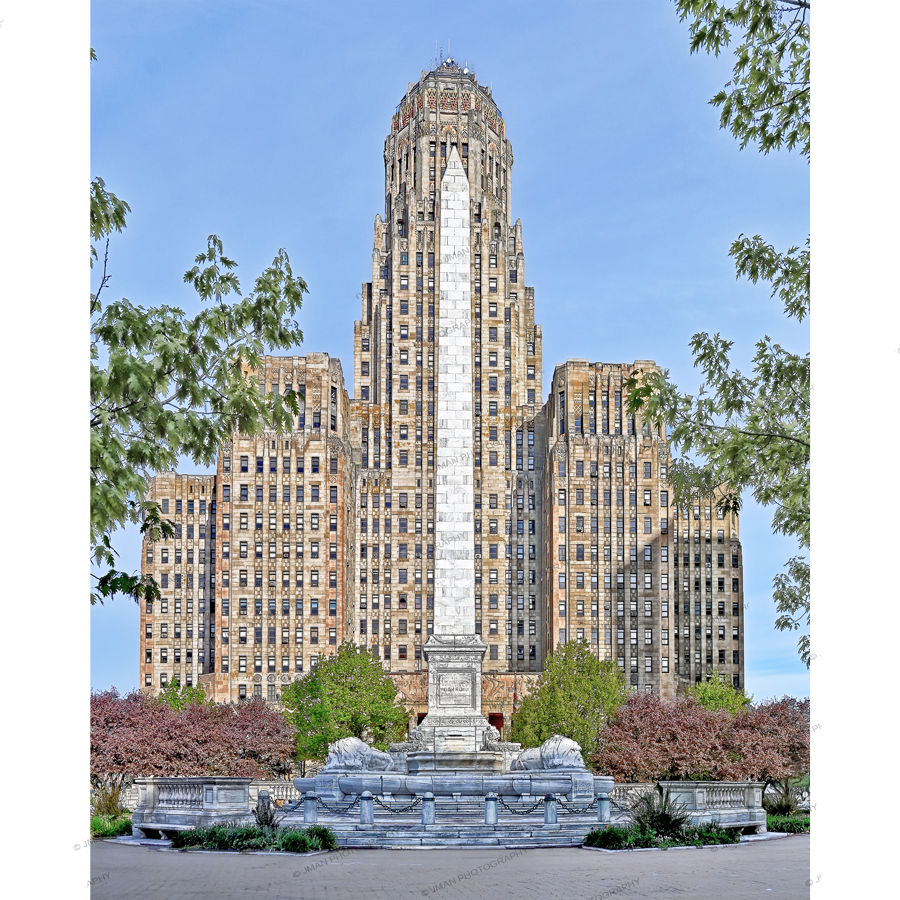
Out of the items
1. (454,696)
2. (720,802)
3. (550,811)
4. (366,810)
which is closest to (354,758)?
(366,810)

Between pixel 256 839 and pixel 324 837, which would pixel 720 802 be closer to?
pixel 324 837

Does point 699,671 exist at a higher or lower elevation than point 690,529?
lower

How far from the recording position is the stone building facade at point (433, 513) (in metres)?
108

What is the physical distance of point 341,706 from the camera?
79000 mm

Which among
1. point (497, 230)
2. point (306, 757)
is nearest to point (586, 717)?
point (306, 757)

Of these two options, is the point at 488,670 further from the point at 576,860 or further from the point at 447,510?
the point at 576,860

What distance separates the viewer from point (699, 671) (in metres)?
118

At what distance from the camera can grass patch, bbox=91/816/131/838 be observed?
26.6m

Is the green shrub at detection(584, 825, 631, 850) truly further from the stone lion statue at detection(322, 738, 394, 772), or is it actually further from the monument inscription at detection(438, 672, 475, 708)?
the monument inscription at detection(438, 672, 475, 708)

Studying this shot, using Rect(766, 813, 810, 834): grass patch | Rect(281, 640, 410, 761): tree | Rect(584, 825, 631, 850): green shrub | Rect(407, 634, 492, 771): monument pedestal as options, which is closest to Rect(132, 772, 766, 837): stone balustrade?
Rect(766, 813, 810, 834): grass patch

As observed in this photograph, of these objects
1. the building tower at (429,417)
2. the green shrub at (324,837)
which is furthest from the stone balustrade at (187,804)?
the building tower at (429,417)

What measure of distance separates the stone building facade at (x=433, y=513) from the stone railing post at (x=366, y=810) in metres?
77.0
